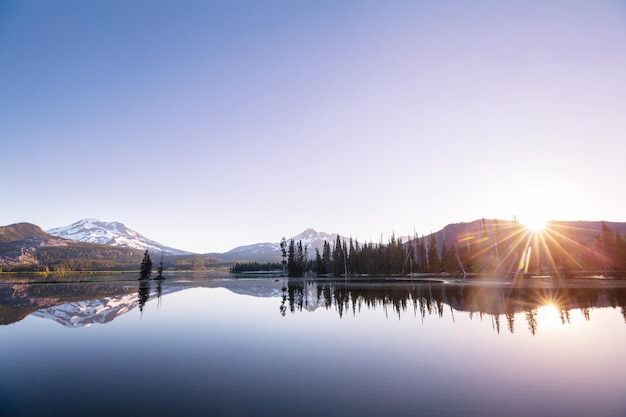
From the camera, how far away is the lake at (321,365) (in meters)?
11.7

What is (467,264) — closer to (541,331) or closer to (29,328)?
(541,331)

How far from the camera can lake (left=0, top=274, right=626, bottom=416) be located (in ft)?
38.2

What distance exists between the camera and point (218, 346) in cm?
2095

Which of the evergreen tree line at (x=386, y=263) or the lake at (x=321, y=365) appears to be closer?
the lake at (x=321, y=365)

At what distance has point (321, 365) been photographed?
16.6 m

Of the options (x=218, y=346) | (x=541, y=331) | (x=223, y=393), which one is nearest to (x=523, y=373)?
(x=541, y=331)

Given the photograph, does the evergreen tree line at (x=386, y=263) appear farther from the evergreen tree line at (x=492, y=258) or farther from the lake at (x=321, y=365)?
the lake at (x=321, y=365)

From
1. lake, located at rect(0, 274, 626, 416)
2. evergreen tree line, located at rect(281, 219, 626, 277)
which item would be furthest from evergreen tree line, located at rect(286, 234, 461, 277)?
lake, located at rect(0, 274, 626, 416)

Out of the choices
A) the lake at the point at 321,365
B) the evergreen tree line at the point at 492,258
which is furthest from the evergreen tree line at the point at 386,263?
the lake at the point at 321,365

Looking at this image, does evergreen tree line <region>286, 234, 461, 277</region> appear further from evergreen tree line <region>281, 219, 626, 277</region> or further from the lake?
the lake

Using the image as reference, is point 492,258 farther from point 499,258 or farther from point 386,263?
point 386,263

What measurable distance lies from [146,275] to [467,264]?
4739 inches

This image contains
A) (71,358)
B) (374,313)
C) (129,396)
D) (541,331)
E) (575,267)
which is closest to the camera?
(129,396)

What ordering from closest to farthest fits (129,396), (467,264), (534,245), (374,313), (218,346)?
(129,396)
(218,346)
(374,313)
(467,264)
(534,245)
